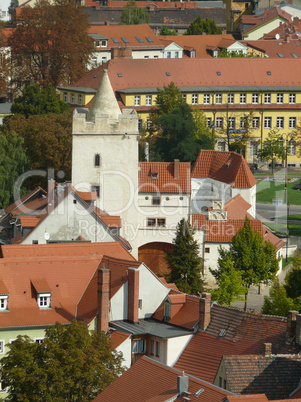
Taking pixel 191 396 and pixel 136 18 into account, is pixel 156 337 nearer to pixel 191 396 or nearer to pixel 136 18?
pixel 191 396

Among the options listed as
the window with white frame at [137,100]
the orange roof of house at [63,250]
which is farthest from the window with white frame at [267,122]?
the orange roof of house at [63,250]

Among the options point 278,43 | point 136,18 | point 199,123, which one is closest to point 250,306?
point 199,123

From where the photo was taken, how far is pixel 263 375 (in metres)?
50.7

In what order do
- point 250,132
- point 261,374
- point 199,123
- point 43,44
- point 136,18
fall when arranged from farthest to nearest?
point 136,18 < point 43,44 < point 250,132 < point 199,123 < point 261,374

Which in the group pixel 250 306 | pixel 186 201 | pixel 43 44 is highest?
pixel 43 44

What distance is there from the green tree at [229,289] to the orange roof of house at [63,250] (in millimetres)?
6027

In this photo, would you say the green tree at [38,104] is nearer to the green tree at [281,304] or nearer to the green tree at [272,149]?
the green tree at [272,149]

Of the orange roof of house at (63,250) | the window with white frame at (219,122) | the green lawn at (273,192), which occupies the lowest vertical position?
the orange roof of house at (63,250)

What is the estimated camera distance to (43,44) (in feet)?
471

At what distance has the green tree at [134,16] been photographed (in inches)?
7224

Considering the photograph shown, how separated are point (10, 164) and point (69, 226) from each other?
80.8ft

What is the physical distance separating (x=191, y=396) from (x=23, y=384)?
890cm

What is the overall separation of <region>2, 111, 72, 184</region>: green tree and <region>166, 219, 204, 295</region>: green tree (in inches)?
852

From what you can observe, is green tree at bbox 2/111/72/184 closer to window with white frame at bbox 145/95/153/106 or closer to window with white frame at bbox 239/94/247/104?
window with white frame at bbox 145/95/153/106
